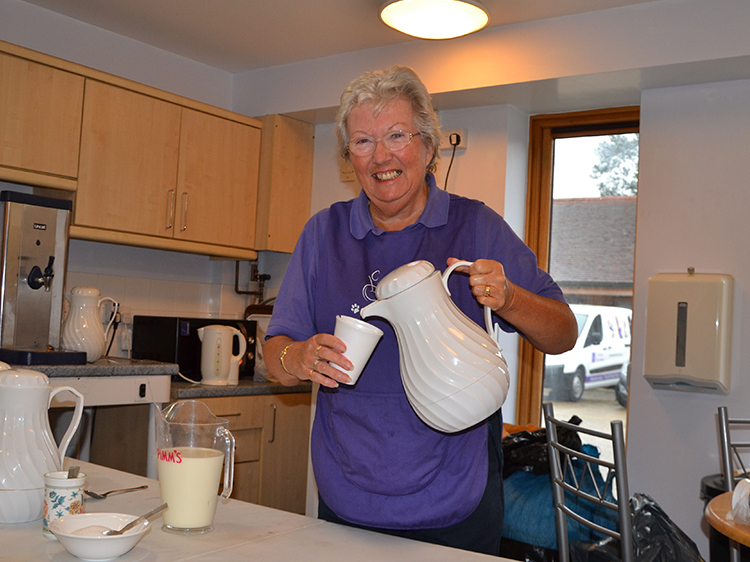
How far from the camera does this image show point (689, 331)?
2639 millimetres

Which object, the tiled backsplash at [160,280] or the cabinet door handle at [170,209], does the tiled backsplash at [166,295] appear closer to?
the tiled backsplash at [160,280]

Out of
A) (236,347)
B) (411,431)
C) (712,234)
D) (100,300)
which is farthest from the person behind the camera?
(236,347)

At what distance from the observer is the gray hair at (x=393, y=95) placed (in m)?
1.40

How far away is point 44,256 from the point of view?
2.79 metres

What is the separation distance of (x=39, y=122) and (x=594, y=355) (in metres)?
2.58

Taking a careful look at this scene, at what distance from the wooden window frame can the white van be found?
10 cm

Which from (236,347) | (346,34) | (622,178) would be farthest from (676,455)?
(346,34)

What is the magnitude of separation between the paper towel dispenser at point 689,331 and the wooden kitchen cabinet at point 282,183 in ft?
6.10

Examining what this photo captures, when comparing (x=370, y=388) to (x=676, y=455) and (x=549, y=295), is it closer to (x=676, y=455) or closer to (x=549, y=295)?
(x=549, y=295)

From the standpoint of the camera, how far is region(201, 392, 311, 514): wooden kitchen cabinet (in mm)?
3225

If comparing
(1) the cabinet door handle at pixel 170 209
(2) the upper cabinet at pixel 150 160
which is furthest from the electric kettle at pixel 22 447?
(1) the cabinet door handle at pixel 170 209

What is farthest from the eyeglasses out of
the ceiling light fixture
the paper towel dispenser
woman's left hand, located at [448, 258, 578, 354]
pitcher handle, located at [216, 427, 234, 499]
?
the paper towel dispenser

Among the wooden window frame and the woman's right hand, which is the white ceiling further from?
the woman's right hand

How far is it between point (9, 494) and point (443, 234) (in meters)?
0.87
